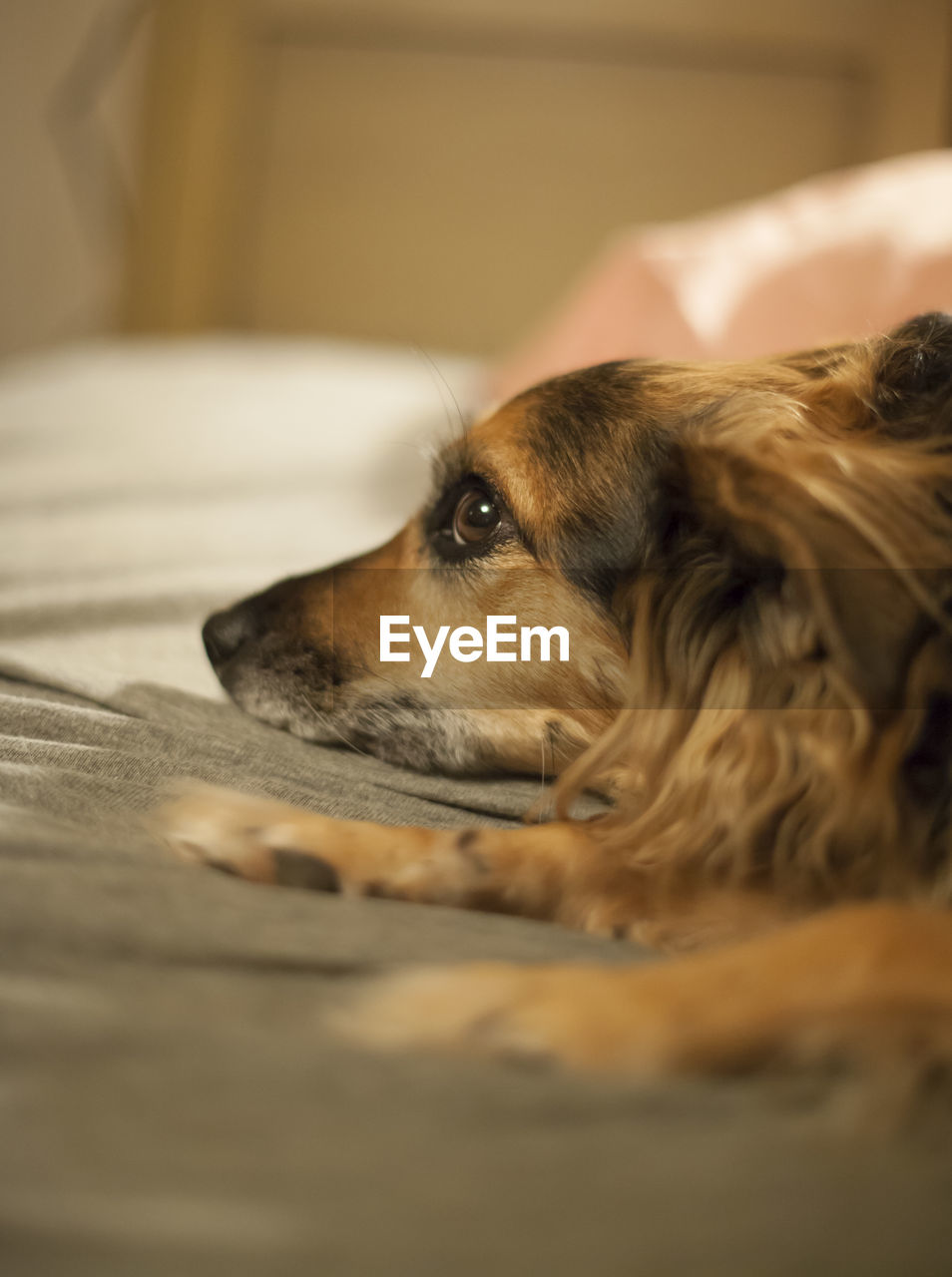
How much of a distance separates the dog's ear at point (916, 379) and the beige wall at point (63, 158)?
14.1ft

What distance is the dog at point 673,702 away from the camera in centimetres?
60

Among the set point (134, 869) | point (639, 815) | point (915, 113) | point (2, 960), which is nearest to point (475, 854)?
point (639, 815)

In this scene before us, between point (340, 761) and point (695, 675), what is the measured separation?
413 millimetres

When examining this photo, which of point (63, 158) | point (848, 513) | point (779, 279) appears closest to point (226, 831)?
point (848, 513)

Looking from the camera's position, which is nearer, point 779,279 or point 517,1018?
point 517,1018

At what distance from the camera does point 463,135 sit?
408 centimetres

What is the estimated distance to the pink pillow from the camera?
1.67 m

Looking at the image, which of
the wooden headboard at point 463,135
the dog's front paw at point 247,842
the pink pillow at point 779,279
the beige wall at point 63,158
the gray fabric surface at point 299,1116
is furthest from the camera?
the beige wall at point 63,158

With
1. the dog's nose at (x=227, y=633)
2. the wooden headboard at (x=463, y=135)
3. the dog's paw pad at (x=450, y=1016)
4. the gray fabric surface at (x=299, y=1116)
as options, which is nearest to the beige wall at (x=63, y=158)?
the wooden headboard at (x=463, y=135)

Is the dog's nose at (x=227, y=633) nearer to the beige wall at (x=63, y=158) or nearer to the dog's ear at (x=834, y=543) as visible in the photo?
the dog's ear at (x=834, y=543)

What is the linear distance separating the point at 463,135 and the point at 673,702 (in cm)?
378

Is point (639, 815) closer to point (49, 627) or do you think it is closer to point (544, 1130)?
point (544, 1130)

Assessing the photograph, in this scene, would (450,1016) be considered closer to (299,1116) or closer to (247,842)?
(299,1116)

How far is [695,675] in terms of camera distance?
92 centimetres
